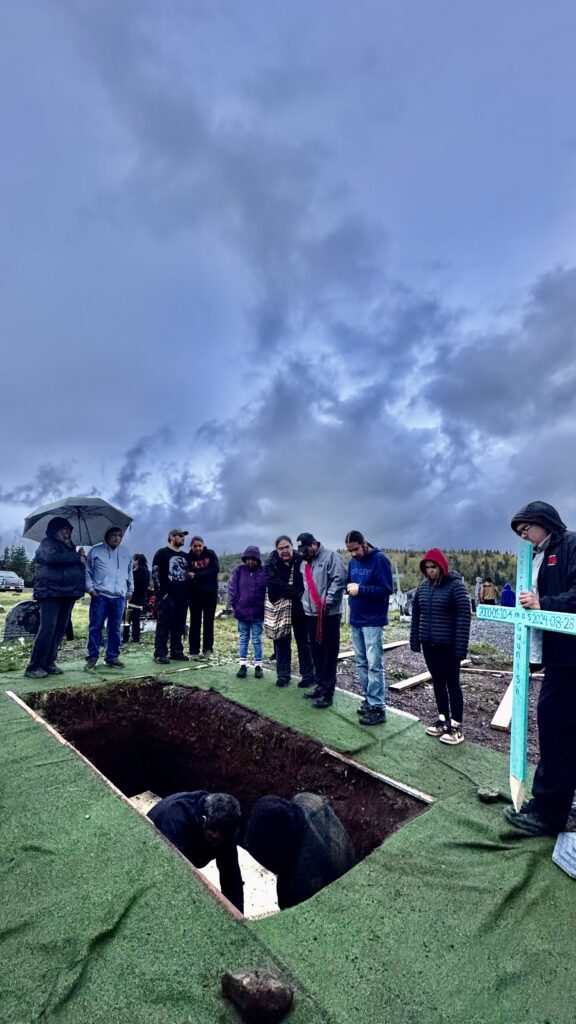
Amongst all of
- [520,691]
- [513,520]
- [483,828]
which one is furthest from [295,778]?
[513,520]

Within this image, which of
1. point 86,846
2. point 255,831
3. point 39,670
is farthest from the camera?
Result: point 39,670

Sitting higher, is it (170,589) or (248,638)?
(170,589)

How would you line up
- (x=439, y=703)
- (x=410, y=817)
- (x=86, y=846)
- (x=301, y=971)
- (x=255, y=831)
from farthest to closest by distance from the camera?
1. (x=439, y=703)
2. (x=410, y=817)
3. (x=255, y=831)
4. (x=86, y=846)
5. (x=301, y=971)

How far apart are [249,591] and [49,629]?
2.67 m

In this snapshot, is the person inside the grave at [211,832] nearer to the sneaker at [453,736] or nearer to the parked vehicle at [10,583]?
the sneaker at [453,736]

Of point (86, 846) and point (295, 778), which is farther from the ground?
point (86, 846)

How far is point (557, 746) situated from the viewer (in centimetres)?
279

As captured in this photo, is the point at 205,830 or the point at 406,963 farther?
the point at 205,830

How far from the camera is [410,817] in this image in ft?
10.6

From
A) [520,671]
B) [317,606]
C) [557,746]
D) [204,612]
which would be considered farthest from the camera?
[204,612]

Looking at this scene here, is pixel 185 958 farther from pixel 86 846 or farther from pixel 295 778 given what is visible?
pixel 295 778

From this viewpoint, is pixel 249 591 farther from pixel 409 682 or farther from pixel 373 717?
pixel 409 682

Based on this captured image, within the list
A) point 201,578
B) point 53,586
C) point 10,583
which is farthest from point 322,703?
point 10,583

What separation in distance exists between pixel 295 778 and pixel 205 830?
180 cm
